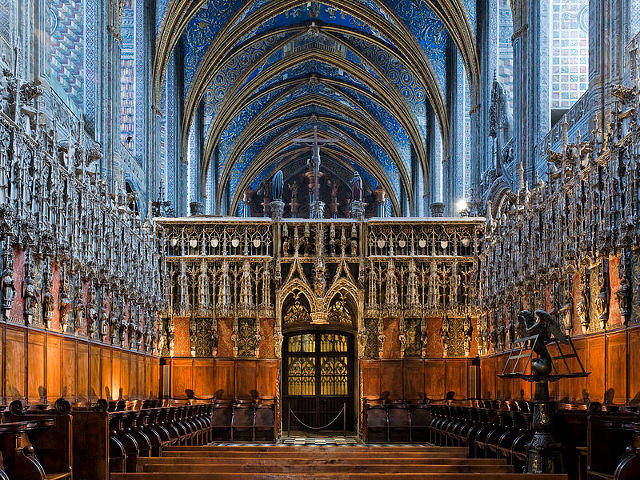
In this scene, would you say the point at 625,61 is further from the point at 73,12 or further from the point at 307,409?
the point at 307,409

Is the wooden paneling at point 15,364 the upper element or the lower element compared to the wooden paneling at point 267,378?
upper

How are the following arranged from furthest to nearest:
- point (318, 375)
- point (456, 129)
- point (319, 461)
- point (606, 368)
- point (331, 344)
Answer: point (456, 129)
point (331, 344)
point (318, 375)
point (606, 368)
point (319, 461)

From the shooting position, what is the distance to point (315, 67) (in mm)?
43875

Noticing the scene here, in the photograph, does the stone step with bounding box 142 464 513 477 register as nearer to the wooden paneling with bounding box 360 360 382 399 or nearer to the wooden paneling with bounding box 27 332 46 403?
the wooden paneling with bounding box 27 332 46 403

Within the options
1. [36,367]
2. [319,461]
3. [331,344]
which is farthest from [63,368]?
[331,344]

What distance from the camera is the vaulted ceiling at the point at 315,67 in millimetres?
33594

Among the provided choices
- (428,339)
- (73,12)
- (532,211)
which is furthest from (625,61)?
(73,12)

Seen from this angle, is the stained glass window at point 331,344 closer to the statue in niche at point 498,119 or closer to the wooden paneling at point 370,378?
the wooden paneling at point 370,378

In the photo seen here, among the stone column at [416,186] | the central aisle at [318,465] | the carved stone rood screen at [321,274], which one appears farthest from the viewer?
the stone column at [416,186]

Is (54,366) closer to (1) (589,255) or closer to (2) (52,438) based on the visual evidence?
(2) (52,438)

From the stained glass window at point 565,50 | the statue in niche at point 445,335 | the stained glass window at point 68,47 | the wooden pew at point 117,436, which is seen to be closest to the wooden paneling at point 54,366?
the wooden pew at point 117,436

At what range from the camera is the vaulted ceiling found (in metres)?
33.6

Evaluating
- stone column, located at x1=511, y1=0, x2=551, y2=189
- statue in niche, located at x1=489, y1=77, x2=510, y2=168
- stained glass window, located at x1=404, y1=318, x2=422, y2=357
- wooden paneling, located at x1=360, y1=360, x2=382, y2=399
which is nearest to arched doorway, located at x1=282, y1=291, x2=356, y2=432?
wooden paneling, located at x1=360, y1=360, x2=382, y2=399

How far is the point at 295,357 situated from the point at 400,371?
4500 millimetres
